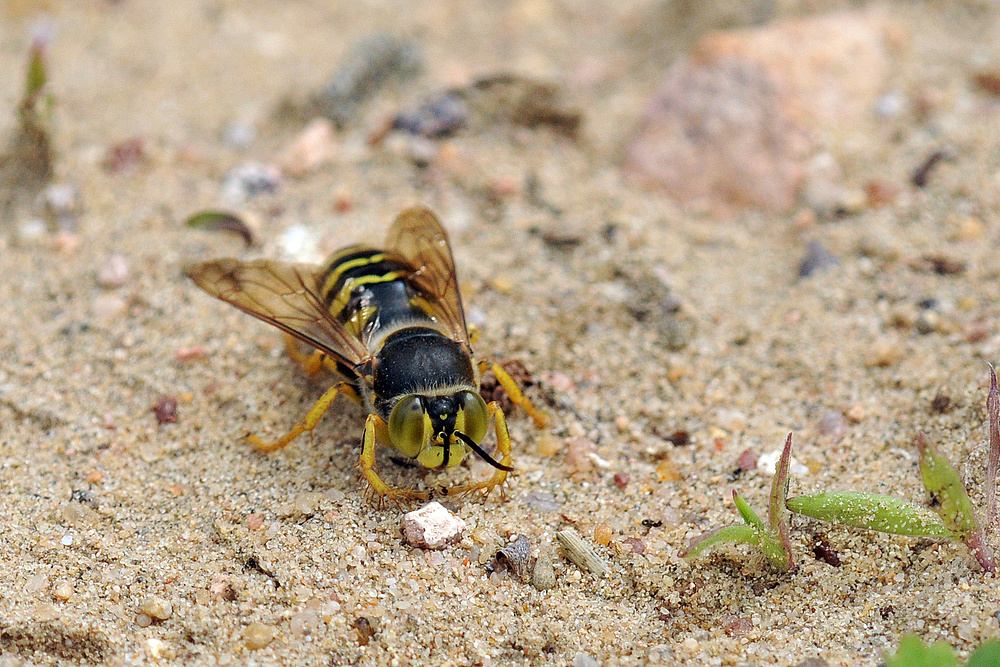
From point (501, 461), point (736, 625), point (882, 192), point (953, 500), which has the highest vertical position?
point (882, 192)

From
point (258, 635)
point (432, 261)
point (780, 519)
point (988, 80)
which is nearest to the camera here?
point (258, 635)

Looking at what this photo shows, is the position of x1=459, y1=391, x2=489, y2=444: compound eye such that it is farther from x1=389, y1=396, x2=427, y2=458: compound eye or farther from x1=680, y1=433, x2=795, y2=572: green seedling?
x1=680, y1=433, x2=795, y2=572: green seedling

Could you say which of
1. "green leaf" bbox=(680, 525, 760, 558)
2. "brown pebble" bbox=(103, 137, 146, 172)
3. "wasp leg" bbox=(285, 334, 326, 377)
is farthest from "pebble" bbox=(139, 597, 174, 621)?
"brown pebble" bbox=(103, 137, 146, 172)

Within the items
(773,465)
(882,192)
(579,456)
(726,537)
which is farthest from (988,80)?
(726,537)

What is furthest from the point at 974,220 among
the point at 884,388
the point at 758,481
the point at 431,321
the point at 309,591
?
the point at 309,591

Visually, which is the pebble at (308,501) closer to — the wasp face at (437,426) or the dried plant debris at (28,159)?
the wasp face at (437,426)

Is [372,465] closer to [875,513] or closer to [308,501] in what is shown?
[308,501]
